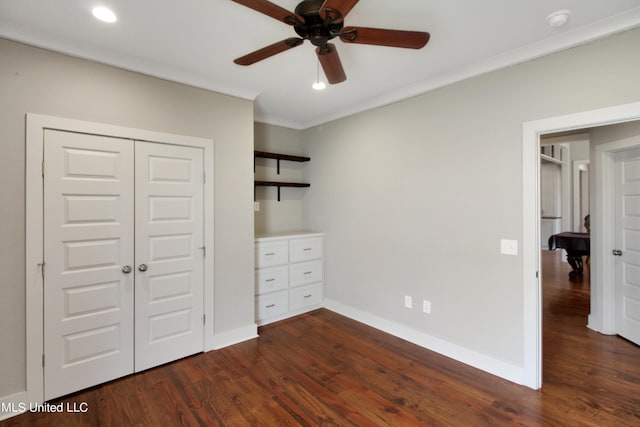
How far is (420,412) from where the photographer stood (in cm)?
212

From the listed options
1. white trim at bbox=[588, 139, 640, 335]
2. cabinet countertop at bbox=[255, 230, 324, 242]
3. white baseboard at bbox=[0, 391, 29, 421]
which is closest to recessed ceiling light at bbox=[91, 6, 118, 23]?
cabinet countertop at bbox=[255, 230, 324, 242]

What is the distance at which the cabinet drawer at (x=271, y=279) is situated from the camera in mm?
3641

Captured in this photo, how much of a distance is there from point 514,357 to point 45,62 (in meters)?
4.23

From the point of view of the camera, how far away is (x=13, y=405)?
212 centimetres

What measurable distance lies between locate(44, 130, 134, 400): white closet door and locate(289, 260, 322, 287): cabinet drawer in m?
1.85

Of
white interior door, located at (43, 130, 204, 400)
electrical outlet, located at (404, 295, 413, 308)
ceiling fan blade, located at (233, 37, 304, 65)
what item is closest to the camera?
ceiling fan blade, located at (233, 37, 304, 65)

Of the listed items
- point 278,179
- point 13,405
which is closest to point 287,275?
point 278,179

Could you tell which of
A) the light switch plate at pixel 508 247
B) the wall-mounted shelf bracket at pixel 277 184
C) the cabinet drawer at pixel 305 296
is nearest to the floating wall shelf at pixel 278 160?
the wall-mounted shelf bracket at pixel 277 184

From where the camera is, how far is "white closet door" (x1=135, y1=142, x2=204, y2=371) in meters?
2.64

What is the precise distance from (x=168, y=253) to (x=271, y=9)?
A: 2.17 m

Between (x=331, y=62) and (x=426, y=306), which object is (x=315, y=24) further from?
(x=426, y=306)

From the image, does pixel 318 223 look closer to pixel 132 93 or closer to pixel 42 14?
pixel 132 93

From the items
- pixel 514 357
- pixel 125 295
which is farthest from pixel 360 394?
pixel 125 295

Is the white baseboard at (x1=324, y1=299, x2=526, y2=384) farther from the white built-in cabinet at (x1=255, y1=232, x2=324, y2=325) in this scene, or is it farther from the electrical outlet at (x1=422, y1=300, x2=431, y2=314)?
the white built-in cabinet at (x1=255, y1=232, x2=324, y2=325)
